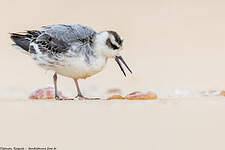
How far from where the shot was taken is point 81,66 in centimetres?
961

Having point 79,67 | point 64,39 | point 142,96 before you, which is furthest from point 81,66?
point 142,96

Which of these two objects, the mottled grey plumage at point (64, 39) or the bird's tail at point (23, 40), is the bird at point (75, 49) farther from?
the bird's tail at point (23, 40)

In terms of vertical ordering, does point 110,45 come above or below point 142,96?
above

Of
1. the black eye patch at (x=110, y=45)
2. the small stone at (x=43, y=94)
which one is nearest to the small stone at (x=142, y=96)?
the black eye patch at (x=110, y=45)

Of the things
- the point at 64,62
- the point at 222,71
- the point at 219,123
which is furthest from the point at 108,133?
the point at 222,71

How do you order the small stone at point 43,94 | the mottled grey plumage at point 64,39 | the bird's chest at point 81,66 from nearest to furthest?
the bird's chest at point 81,66 → the mottled grey plumage at point 64,39 → the small stone at point 43,94

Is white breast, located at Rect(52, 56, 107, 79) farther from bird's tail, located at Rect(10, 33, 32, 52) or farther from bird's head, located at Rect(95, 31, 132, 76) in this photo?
bird's tail, located at Rect(10, 33, 32, 52)

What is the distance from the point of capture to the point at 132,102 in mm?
8891

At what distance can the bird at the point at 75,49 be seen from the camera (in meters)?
9.62

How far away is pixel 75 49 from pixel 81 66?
28 cm

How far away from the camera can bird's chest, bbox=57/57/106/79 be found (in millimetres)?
9570

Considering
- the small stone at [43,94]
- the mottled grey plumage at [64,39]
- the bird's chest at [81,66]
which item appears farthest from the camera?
the small stone at [43,94]

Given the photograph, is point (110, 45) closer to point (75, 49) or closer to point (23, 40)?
point (75, 49)

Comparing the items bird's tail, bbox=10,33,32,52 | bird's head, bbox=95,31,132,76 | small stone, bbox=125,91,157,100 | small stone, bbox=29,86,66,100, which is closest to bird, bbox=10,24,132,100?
bird's head, bbox=95,31,132,76
